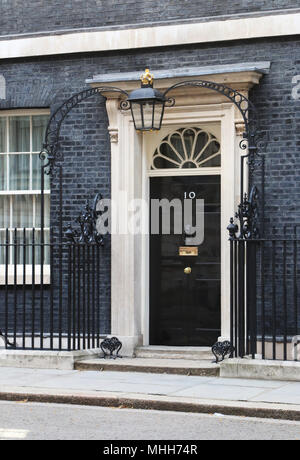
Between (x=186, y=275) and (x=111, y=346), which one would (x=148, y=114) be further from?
(x=111, y=346)

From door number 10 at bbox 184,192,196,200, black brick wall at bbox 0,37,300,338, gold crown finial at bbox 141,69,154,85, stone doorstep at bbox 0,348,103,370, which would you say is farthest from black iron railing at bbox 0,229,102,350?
gold crown finial at bbox 141,69,154,85

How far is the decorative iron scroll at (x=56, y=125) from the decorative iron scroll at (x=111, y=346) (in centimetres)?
225

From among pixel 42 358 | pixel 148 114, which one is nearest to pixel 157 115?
pixel 148 114

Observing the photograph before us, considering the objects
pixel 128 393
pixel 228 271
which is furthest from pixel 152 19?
pixel 128 393

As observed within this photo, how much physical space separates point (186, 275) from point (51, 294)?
5.79 feet

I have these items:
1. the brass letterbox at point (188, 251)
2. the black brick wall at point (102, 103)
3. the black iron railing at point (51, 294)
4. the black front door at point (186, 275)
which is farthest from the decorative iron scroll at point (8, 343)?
the brass letterbox at point (188, 251)

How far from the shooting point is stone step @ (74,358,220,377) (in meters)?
11.1

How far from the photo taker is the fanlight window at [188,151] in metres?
12.3

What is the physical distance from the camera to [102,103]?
12.6 metres

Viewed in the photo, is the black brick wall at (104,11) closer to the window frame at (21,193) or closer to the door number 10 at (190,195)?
the window frame at (21,193)

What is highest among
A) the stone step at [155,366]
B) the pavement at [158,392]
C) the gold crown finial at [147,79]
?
the gold crown finial at [147,79]

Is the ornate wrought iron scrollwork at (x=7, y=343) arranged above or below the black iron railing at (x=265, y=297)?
below

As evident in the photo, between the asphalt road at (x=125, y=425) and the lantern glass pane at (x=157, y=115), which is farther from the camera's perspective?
the lantern glass pane at (x=157, y=115)

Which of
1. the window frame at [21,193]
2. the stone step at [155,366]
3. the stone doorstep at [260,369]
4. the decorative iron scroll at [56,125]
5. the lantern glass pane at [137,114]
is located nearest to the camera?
the stone doorstep at [260,369]
